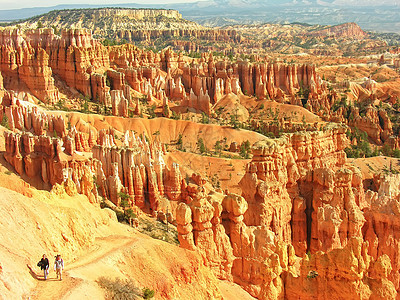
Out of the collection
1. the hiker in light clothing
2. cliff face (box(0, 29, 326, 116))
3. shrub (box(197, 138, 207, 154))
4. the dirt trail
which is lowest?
shrub (box(197, 138, 207, 154))

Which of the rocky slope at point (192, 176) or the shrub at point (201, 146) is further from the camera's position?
the shrub at point (201, 146)

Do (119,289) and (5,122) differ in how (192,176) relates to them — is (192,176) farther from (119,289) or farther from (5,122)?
(119,289)

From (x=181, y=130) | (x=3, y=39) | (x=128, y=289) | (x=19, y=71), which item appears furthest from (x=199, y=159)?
(x=128, y=289)

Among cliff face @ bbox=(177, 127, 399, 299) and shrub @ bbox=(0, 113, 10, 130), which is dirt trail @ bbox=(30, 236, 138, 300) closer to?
cliff face @ bbox=(177, 127, 399, 299)

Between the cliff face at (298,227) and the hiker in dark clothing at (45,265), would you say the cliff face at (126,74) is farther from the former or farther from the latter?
the hiker in dark clothing at (45,265)

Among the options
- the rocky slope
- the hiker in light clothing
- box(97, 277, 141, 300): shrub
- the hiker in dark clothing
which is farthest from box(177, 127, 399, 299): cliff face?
the hiker in dark clothing

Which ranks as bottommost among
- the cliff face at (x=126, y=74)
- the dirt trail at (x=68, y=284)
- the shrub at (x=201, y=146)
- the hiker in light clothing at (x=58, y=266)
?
the shrub at (x=201, y=146)

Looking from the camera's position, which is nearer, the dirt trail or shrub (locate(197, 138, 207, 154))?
the dirt trail

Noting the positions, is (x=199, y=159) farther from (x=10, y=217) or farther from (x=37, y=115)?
(x=10, y=217)

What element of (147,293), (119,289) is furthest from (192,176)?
(119,289)

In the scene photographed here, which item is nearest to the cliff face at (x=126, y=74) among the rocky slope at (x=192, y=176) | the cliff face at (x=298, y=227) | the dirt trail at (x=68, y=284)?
the rocky slope at (x=192, y=176)

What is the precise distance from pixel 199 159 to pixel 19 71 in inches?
1150

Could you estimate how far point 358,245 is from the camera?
702 inches

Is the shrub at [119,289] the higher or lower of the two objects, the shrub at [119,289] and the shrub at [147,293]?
the higher
